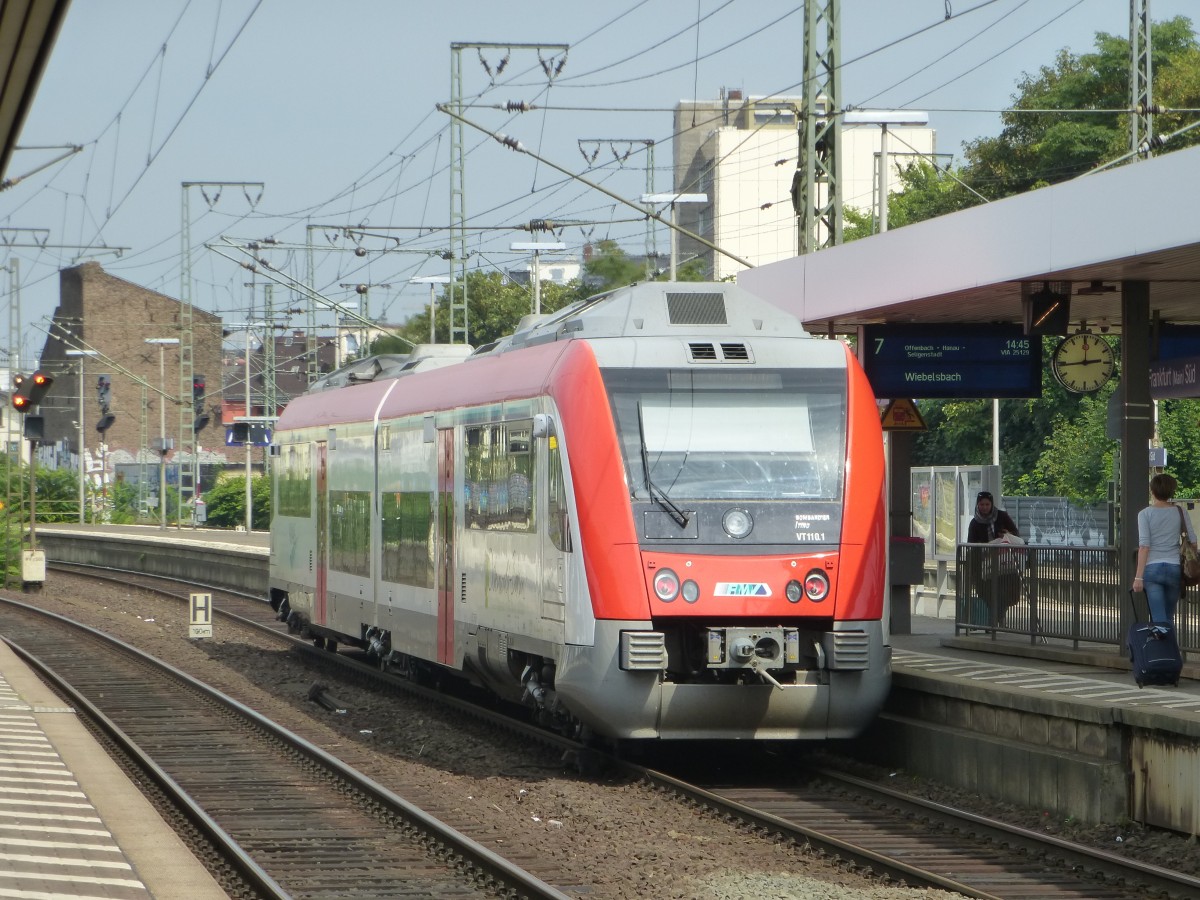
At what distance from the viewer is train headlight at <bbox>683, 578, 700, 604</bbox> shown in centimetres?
1251

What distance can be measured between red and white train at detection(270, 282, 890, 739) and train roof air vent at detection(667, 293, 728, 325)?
0.02m

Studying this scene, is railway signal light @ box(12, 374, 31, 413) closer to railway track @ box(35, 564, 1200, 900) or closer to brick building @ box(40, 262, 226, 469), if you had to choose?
railway track @ box(35, 564, 1200, 900)

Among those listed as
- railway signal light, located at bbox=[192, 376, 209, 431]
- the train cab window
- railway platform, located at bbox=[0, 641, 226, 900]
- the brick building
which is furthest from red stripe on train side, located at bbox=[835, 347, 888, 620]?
the brick building

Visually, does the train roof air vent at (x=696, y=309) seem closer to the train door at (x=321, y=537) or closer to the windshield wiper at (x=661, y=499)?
the windshield wiper at (x=661, y=499)

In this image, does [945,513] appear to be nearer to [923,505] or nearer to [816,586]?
[923,505]

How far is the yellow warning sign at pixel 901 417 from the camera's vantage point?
1869 centimetres

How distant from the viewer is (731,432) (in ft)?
43.0

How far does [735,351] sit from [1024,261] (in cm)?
264

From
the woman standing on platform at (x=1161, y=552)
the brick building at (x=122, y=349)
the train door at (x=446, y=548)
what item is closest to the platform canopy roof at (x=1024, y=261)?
the woman standing on platform at (x=1161, y=552)

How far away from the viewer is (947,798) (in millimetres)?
12570

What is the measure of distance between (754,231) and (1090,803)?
3659 inches

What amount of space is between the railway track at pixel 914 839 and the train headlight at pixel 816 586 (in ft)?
4.34

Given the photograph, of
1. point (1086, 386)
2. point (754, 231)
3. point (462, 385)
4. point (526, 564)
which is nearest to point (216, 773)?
point (526, 564)

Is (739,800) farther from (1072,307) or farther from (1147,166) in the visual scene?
(1072,307)
